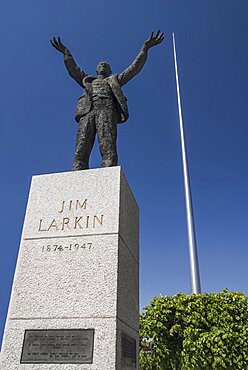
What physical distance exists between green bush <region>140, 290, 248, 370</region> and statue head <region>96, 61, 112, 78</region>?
39.8 ft

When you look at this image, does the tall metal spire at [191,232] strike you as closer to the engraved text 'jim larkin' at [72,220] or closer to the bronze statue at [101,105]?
the bronze statue at [101,105]

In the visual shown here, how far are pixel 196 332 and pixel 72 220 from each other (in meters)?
12.2

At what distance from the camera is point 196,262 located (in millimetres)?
24031

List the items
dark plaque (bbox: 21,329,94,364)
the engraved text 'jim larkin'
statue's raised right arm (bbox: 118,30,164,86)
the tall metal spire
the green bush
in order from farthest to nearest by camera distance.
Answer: the tall metal spire → the green bush → statue's raised right arm (bbox: 118,30,164,86) → the engraved text 'jim larkin' → dark plaque (bbox: 21,329,94,364)

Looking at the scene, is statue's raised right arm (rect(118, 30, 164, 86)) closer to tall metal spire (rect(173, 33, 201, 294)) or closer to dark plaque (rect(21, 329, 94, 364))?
dark plaque (rect(21, 329, 94, 364))

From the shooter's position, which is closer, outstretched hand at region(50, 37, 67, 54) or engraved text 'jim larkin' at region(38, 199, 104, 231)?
engraved text 'jim larkin' at region(38, 199, 104, 231)

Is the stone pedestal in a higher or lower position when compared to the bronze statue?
lower

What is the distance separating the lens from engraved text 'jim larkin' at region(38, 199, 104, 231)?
4154 millimetres

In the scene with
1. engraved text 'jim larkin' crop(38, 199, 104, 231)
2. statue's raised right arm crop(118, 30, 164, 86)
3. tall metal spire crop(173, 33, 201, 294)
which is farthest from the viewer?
tall metal spire crop(173, 33, 201, 294)

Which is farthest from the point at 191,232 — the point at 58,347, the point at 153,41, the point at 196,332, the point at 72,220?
the point at 58,347

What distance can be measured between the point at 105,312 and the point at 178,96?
99.9 feet

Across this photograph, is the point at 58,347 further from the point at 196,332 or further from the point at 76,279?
the point at 196,332

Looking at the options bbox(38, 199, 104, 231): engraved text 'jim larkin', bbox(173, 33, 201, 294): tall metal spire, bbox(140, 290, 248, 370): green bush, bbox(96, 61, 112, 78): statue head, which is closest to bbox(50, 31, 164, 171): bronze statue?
bbox(96, 61, 112, 78): statue head

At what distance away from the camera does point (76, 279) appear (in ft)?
12.5
